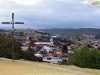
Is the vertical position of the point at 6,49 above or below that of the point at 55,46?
above

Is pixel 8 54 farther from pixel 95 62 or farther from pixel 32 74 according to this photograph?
pixel 32 74

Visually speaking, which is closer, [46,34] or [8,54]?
[8,54]

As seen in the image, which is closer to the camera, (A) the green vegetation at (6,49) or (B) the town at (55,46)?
(A) the green vegetation at (6,49)

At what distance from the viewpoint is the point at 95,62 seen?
57.4 feet

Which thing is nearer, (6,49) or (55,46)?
(6,49)

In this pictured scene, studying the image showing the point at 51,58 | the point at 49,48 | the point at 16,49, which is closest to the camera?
the point at 16,49

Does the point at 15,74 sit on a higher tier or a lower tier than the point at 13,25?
lower

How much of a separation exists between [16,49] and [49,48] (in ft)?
155

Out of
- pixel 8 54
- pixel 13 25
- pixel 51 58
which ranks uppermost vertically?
pixel 13 25

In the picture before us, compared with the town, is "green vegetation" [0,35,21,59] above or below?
above

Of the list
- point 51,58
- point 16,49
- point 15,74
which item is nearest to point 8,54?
point 16,49

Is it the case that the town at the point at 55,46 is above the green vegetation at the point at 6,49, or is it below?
below

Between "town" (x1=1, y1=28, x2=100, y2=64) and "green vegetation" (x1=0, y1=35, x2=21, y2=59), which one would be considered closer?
"green vegetation" (x1=0, y1=35, x2=21, y2=59)

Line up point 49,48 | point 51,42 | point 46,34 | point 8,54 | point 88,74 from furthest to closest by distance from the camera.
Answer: point 46,34, point 51,42, point 49,48, point 8,54, point 88,74
